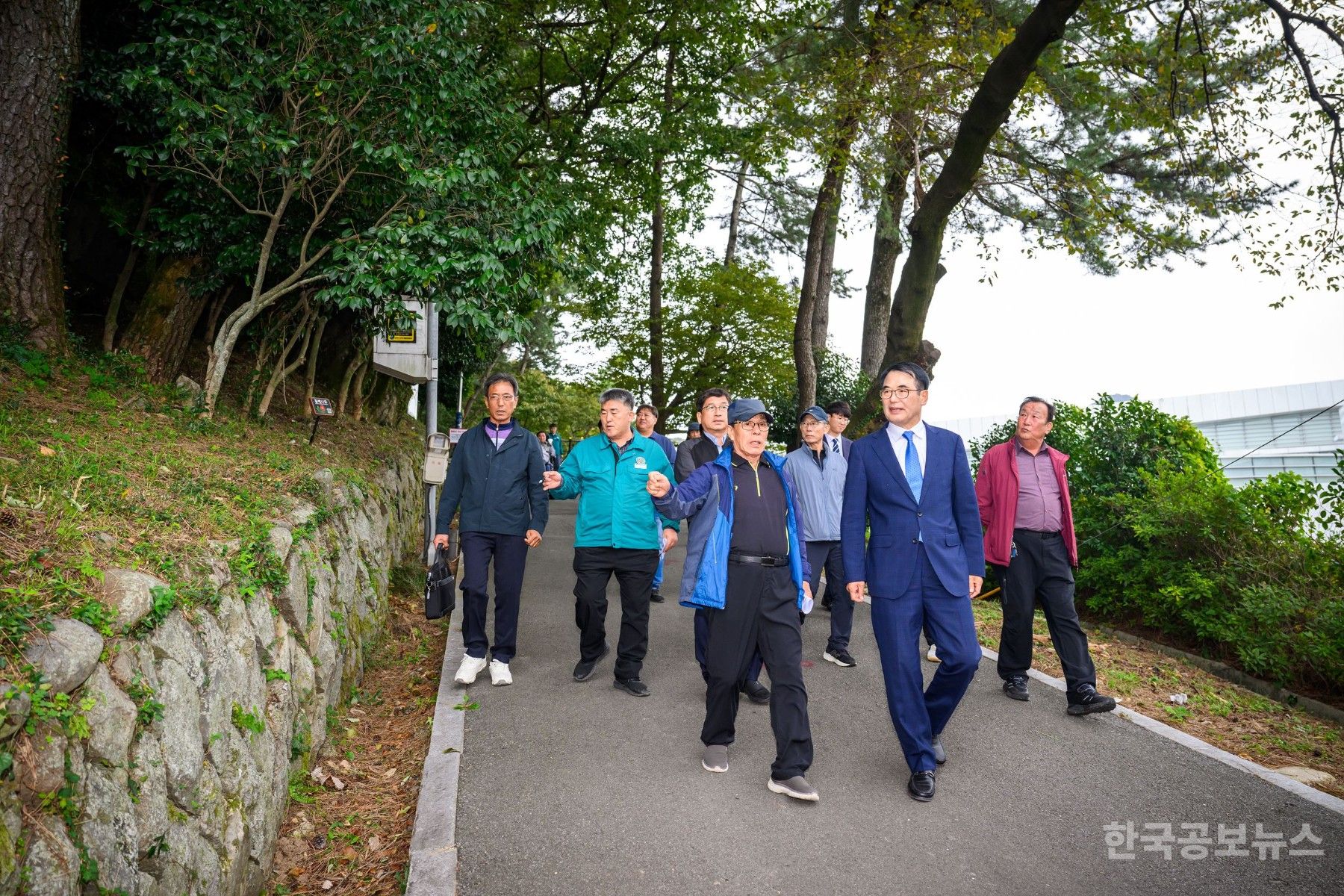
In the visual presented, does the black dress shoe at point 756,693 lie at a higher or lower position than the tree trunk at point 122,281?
lower

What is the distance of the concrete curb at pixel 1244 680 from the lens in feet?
19.9

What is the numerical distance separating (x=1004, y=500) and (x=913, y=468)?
1547 millimetres

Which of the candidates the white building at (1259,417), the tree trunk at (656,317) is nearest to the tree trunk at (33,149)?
the tree trunk at (656,317)

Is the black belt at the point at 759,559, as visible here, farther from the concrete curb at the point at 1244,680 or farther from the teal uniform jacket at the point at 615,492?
the concrete curb at the point at 1244,680

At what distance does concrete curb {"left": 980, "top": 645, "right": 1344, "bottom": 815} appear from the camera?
418 cm

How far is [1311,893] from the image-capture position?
336 centimetres

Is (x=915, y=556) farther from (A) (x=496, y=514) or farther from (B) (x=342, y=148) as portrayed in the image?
(B) (x=342, y=148)

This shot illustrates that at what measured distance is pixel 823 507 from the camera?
704cm

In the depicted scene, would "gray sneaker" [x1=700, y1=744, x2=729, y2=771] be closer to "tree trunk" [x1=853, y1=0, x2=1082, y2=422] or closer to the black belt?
the black belt

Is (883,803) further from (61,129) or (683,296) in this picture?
(683,296)

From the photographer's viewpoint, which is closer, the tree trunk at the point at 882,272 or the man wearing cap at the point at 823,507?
the man wearing cap at the point at 823,507

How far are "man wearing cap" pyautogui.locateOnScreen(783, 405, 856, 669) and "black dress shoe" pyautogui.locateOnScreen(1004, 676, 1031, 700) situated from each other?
4.00 ft

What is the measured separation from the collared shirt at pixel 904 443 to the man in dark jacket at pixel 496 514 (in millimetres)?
2583

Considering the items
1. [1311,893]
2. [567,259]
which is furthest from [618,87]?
[1311,893]
